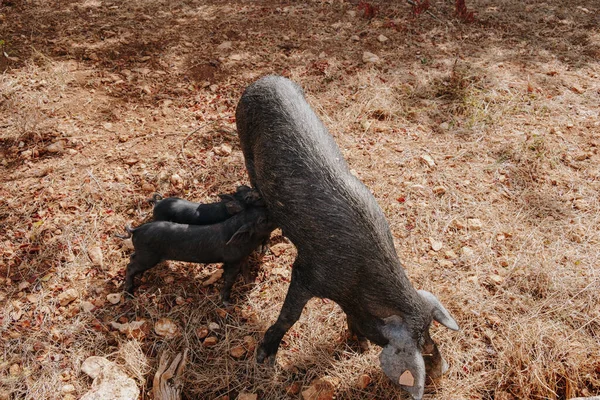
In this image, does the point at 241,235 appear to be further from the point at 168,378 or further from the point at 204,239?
the point at 168,378

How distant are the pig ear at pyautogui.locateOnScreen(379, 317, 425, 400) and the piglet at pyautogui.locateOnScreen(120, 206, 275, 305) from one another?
1.18m

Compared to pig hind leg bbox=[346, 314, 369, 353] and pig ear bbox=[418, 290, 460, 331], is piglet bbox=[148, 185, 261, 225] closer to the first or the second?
pig hind leg bbox=[346, 314, 369, 353]

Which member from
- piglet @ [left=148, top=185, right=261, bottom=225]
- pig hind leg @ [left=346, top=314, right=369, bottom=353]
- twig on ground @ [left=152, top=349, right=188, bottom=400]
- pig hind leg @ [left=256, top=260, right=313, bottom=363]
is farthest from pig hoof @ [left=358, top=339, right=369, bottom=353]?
piglet @ [left=148, top=185, right=261, bottom=225]

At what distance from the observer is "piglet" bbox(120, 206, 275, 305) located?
3.29 meters

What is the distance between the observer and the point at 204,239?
131 inches

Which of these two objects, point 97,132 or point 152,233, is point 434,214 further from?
point 97,132

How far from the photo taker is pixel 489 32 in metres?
7.08

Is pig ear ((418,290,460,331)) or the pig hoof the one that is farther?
the pig hoof

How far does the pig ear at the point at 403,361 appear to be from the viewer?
2551 millimetres

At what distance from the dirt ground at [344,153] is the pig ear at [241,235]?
61 centimetres

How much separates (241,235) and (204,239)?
292mm

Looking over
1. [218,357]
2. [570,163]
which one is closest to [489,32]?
[570,163]

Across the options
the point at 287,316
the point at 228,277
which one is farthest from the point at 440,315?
the point at 228,277

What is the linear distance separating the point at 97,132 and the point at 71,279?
6.37 feet
